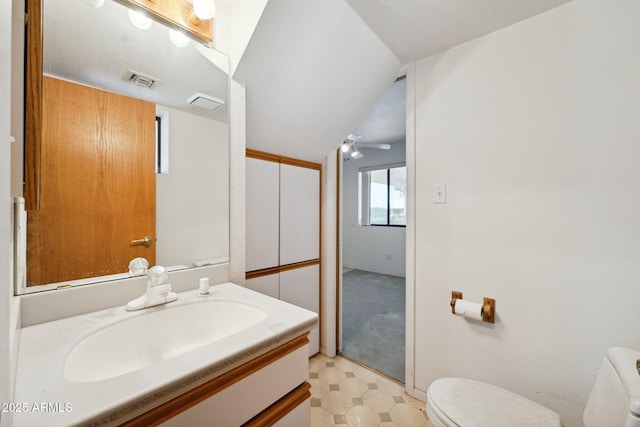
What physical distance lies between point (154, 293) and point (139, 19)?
3.62 ft

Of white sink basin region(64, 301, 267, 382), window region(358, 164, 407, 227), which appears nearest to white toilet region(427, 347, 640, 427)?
white sink basin region(64, 301, 267, 382)

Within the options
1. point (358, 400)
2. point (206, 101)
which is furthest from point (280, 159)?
point (358, 400)

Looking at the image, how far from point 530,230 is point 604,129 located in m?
0.50

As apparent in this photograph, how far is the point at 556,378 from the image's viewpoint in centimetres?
119

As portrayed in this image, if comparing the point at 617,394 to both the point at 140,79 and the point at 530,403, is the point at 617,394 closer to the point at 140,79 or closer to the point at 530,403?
the point at 530,403

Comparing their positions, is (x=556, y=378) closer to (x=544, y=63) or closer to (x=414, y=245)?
(x=414, y=245)

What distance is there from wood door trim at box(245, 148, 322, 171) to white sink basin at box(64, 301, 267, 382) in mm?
942

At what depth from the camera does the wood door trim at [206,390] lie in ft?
1.70

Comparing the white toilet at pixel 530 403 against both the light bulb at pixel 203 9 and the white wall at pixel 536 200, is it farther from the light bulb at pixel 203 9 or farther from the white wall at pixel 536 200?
the light bulb at pixel 203 9

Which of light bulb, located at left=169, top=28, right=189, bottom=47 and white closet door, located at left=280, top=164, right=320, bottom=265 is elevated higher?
light bulb, located at left=169, top=28, right=189, bottom=47

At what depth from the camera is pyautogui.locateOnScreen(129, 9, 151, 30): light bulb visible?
102 centimetres

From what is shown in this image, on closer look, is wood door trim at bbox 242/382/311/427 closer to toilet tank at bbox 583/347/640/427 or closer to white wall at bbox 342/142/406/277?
toilet tank at bbox 583/347/640/427

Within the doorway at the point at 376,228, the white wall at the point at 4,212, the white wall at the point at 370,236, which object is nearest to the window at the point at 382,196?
the doorway at the point at 376,228

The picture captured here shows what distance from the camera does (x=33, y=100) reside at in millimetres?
547
